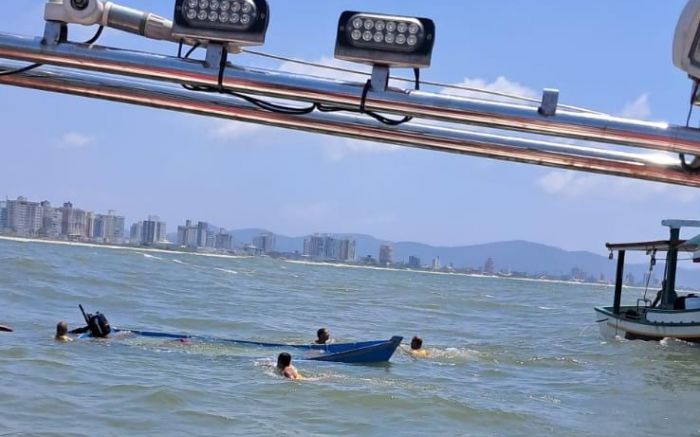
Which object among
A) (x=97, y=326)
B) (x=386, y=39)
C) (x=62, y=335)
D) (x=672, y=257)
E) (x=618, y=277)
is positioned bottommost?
(x=62, y=335)

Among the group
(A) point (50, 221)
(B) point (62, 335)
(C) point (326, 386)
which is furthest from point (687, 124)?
(A) point (50, 221)

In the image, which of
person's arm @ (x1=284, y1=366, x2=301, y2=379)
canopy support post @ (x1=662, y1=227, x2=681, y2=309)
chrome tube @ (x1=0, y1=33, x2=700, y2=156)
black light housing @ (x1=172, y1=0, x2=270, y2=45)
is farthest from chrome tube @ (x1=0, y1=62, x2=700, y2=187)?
canopy support post @ (x1=662, y1=227, x2=681, y2=309)

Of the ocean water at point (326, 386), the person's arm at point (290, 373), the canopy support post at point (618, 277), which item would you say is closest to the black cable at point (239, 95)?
the ocean water at point (326, 386)

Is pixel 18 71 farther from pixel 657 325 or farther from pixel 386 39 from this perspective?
pixel 657 325

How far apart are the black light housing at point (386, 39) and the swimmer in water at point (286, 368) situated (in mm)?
11408

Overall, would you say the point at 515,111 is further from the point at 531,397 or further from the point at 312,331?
the point at 312,331

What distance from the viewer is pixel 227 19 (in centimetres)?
491

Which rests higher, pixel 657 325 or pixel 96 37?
pixel 96 37

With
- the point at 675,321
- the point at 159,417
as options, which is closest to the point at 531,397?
the point at 159,417

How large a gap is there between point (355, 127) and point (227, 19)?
105cm

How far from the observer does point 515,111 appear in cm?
483

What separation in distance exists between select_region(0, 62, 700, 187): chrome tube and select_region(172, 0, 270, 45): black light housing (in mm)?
673

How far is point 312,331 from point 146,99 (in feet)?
72.5

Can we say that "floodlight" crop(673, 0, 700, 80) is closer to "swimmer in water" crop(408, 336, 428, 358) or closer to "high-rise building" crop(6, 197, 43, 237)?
"swimmer in water" crop(408, 336, 428, 358)
